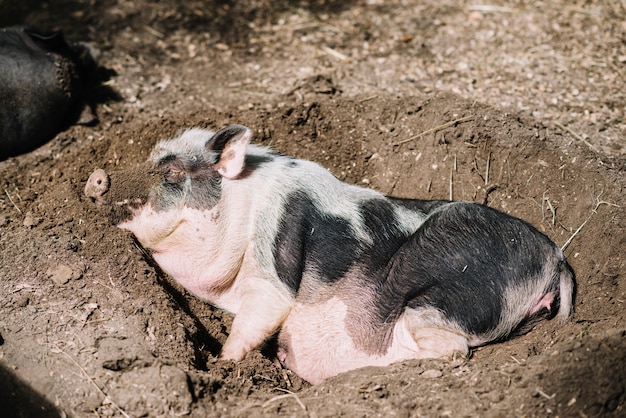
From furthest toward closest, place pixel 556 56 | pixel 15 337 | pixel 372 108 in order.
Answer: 1. pixel 556 56
2. pixel 372 108
3. pixel 15 337

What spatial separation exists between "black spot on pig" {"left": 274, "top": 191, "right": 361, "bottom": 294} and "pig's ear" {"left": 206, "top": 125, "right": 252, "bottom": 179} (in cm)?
45

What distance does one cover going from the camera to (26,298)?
13.5 ft

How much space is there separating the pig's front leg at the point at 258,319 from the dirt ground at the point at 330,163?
91 mm

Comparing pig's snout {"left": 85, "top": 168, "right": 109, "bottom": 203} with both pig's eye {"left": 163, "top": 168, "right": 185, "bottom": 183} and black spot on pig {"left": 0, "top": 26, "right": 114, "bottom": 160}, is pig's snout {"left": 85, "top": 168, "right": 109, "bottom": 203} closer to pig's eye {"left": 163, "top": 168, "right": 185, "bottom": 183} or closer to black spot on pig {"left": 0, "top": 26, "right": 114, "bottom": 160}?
pig's eye {"left": 163, "top": 168, "right": 185, "bottom": 183}

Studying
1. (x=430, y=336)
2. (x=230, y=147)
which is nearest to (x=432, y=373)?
(x=430, y=336)

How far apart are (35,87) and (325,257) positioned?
3127 millimetres

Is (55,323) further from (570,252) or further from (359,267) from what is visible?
(570,252)

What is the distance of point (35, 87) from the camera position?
19.4 feet

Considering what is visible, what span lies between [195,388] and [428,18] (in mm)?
5174

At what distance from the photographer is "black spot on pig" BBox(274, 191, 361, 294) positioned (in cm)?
435

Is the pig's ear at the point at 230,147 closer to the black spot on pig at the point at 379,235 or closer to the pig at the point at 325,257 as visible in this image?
the pig at the point at 325,257

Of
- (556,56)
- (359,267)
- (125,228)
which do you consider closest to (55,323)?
(125,228)

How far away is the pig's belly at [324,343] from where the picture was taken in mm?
4301

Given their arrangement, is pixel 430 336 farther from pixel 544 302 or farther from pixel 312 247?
pixel 312 247
